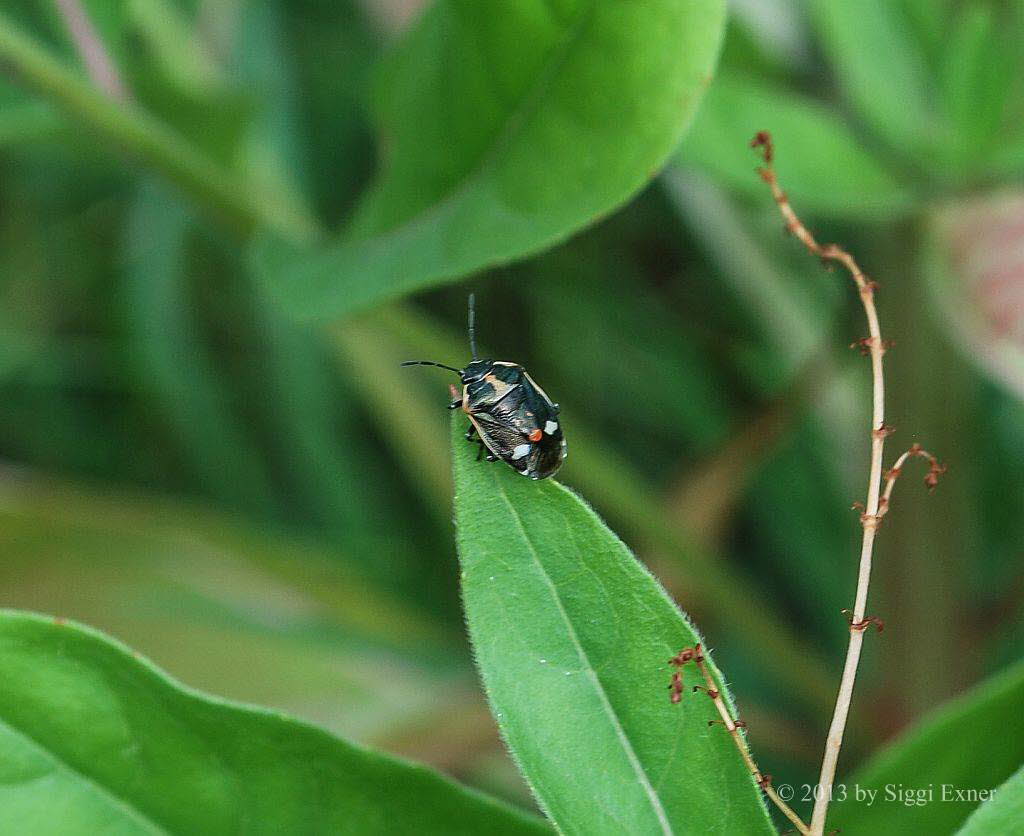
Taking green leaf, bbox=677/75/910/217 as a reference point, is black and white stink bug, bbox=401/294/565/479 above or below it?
below

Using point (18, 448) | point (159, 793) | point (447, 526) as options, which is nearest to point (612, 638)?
point (159, 793)

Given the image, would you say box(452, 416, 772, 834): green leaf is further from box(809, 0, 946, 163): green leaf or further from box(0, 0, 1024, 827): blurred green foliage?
box(809, 0, 946, 163): green leaf

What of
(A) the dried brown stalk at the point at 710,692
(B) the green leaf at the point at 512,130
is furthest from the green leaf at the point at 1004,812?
(B) the green leaf at the point at 512,130

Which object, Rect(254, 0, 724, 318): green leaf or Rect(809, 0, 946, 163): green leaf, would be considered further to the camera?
Rect(809, 0, 946, 163): green leaf

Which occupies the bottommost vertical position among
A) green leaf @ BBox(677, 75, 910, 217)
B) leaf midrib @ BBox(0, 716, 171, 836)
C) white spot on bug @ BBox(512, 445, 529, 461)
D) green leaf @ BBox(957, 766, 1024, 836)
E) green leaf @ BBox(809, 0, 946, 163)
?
leaf midrib @ BBox(0, 716, 171, 836)

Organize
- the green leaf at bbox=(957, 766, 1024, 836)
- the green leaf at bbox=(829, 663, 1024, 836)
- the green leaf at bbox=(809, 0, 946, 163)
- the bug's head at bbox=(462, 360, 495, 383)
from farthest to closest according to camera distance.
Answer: the green leaf at bbox=(809, 0, 946, 163) < the bug's head at bbox=(462, 360, 495, 383) < the green leaf at bbox=(829, 663, 1024, 836) < the green leaf at bbox=(957, 766, 1024, 836)

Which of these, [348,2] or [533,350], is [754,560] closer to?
[533,350]

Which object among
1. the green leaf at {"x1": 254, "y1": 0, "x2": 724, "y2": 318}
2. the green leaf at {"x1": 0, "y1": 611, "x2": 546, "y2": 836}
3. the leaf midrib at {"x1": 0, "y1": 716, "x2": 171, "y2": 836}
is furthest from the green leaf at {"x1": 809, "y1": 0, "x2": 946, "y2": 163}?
the leaf midrib at {"x1": 0, "y1": 716, "x2": 171, "y2": 836}

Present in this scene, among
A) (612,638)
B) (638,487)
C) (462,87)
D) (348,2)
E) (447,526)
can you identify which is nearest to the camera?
(612,638)
